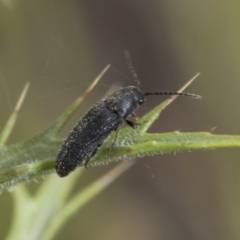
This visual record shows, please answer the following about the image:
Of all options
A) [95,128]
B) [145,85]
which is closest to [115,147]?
[95,128]

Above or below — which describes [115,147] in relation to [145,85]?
above

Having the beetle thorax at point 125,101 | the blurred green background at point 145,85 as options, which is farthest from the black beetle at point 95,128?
the blurred green background at point 145,85

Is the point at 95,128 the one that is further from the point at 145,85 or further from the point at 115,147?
the point at 145,85

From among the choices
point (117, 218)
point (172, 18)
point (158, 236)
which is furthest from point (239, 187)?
point (172, 18)

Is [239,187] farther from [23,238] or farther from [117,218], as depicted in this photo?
[23,238]

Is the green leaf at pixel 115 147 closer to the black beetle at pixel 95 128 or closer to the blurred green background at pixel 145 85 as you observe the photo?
the black beetle at pixel 95 128

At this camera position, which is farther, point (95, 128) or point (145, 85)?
point (145, 85)

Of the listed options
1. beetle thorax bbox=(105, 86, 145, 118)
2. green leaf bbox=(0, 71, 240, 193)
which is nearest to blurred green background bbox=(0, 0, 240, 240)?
beetle thorax bbox=(105, 86, 145, 118)

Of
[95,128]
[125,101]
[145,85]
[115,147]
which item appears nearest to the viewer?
[115,147]
